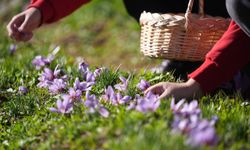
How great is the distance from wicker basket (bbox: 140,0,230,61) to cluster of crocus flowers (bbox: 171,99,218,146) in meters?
0.80

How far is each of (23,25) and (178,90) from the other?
3.93ft

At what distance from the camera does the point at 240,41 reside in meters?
3.11

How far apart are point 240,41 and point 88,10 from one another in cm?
544

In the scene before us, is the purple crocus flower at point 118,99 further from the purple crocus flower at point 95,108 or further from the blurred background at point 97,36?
the blurred background at point 97,36

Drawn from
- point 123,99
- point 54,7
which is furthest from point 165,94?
point 54,7

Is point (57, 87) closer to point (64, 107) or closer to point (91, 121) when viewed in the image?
point (64, 107)

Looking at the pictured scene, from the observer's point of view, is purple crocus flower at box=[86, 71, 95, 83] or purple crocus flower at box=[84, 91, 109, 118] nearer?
purple crocus flower at box=[84, 91, 109, 118]

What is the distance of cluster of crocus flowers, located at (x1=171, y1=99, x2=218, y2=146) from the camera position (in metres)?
2.15

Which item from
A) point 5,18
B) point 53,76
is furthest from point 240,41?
point 5,18

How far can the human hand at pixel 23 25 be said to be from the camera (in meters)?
3.64

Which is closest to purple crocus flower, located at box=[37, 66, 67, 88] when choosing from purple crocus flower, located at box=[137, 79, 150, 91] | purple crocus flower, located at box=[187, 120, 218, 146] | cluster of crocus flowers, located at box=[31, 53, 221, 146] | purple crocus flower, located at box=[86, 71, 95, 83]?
cluster of crocus flowers, located at box=[31, 53, 221, 146]

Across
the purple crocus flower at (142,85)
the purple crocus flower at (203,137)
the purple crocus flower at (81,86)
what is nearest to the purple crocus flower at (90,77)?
the purple crocus flower at (81,86)

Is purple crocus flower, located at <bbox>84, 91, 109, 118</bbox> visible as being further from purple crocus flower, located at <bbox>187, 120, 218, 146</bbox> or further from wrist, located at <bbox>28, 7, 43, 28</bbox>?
wrist, located at <bbox>28, 7, 43, 28</bbox>

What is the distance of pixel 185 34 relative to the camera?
341 centimetres
